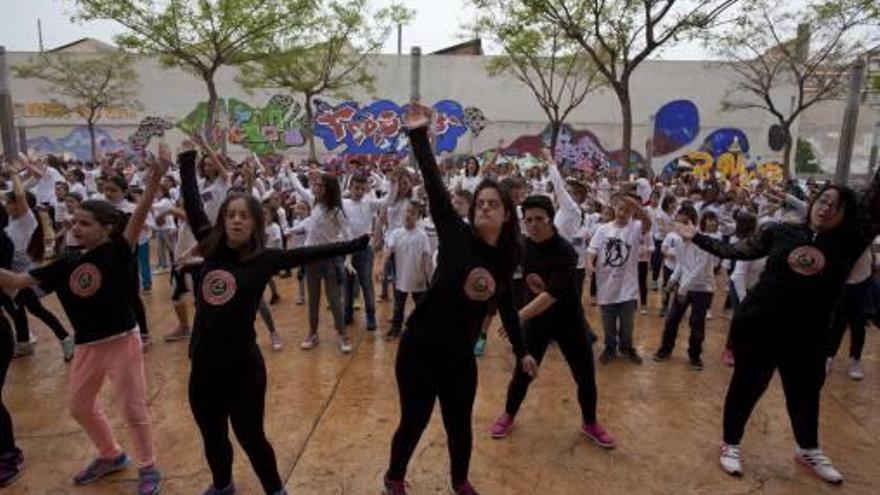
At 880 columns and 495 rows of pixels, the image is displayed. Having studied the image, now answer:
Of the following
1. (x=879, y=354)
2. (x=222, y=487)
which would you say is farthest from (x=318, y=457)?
(x=879, y=354)

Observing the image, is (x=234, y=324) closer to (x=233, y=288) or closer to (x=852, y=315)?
(x=233, y=288)

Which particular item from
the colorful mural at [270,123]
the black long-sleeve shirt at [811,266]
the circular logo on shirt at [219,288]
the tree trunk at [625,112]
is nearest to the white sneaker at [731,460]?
the black long-sleeve shirt at [811,266]

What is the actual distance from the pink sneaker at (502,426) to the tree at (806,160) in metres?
32.9

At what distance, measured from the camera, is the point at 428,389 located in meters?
3.03

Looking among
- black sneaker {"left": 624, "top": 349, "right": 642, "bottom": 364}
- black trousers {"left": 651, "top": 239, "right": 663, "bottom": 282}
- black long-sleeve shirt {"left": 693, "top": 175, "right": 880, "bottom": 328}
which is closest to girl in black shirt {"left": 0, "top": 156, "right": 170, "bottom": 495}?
black long-sleeve shirt {"left": 693, "top": 175, "right": 880, "bottom": 328}

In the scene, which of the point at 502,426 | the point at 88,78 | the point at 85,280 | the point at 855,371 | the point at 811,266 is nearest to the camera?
the point at 85,280

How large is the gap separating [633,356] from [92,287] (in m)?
4.92

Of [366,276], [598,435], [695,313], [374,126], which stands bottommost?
[598,435]

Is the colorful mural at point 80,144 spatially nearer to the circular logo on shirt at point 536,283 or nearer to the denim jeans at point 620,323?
the denim jeans at point 620,323

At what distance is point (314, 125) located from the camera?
26656mm

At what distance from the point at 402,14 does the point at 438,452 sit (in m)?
19.0

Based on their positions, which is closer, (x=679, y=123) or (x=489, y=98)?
(x=679, y=123)

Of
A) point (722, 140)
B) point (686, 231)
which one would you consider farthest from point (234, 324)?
point (722, 140)

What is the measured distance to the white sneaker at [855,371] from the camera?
5.80m
